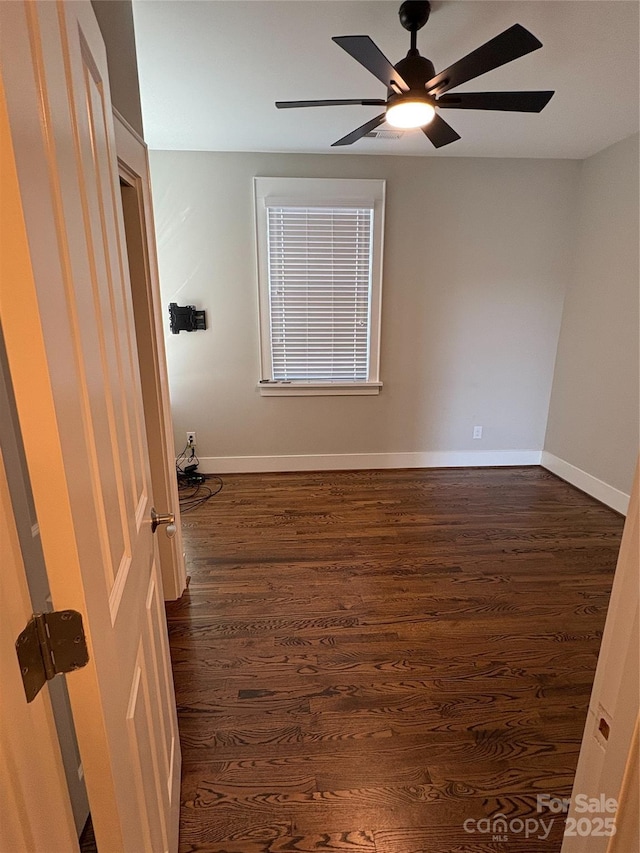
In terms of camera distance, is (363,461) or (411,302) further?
(363,461)

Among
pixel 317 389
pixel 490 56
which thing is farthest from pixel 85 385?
pixel 317 389

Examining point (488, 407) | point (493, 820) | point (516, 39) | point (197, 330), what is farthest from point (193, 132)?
point (493, 820)

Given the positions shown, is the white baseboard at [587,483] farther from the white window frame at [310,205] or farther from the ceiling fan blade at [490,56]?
the ceiling fan blade at [490,56]

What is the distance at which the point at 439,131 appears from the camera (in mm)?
2129

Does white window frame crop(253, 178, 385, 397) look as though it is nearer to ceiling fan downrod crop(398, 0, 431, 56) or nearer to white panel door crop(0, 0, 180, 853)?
ceiling fan downrod crop(398, 0, 431, 56)

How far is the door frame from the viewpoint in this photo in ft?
5.47

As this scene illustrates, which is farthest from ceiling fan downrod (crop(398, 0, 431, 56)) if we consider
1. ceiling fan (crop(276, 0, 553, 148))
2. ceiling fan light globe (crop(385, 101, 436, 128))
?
ceiling fan light globe (crop(385, 101, 436, 128))

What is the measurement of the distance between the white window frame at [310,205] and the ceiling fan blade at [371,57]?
1.61 meters

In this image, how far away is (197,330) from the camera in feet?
11.6

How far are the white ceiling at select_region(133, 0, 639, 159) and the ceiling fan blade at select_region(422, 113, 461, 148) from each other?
12.7 inches

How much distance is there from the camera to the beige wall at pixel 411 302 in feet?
10.9

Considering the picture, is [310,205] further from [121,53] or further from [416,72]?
[121,53]

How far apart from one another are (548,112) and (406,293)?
1.46 metres

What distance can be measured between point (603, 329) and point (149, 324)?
3.33 metres
